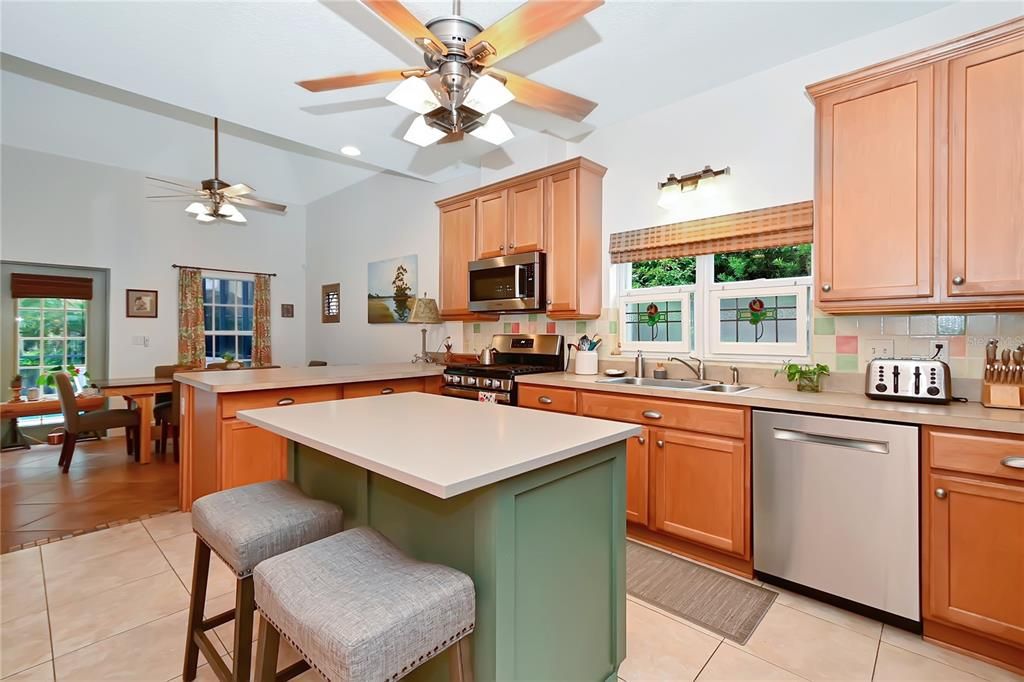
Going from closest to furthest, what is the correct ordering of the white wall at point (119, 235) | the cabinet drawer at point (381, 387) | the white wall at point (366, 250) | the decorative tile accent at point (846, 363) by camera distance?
the decorative tile accent at point (846, 363), the cabinet drawer at point (381, 387), the white wall at point (119, 235), the white wall at point (366, 250)

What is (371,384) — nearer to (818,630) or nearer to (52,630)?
(52,630)

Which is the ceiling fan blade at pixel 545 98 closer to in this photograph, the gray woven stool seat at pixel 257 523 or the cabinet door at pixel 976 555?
the gray woven stool seat at pixel 257 523

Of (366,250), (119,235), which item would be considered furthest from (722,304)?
(119,235)

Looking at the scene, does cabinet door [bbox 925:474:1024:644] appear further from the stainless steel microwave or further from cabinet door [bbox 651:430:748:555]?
the stainless steel microwave

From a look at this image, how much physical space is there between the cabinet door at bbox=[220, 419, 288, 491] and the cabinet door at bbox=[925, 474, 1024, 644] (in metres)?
3.34

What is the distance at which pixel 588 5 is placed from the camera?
1.50m

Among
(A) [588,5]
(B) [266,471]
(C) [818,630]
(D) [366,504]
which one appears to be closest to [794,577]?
(C) [818,630]

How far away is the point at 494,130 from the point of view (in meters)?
2.27

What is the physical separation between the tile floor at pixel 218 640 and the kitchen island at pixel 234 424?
646 mm

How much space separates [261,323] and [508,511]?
255 inches

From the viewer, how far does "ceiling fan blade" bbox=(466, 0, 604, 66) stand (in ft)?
4.96

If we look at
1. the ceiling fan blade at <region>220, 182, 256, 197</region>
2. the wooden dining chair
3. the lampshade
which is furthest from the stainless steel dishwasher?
the wooden dining chair

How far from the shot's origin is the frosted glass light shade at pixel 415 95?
191cm

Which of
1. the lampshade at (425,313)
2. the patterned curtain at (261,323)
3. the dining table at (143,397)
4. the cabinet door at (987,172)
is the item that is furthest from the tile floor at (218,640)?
the patterned curtain at (261,323)
